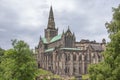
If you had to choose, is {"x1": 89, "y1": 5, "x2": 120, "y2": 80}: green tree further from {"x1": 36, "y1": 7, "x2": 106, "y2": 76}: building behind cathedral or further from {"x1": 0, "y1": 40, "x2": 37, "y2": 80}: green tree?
{"x1": 36, "y1": 7, "x2": 106, "y2": 76}: building behind cathedral

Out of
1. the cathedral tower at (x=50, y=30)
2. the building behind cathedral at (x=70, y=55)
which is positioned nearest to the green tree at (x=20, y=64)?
the building behind cathedral at (x=70, y=55)

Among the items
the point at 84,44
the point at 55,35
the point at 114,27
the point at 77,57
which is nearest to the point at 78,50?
the point at 77,57

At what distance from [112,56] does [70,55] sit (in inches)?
4789

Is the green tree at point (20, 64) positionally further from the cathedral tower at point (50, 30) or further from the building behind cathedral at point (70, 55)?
the cathedral tower at point (50, 30)

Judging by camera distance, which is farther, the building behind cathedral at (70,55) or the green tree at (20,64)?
the building behind cathedral at (70,55)

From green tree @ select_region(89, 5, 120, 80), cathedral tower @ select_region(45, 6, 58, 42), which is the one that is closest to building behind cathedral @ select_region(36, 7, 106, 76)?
cathedral tower @ select_region(45, 6, 58, 42)

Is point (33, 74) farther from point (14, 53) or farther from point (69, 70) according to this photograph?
point (69, 70)

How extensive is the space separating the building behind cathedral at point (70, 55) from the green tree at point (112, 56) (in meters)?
118

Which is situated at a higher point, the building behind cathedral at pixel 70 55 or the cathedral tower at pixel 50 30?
the cathedral tower at pixel 50 30

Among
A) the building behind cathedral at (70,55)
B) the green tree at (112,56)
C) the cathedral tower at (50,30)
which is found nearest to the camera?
the green tree at (112,56)

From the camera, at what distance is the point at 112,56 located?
36.4m

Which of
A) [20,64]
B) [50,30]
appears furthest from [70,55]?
[20,64]

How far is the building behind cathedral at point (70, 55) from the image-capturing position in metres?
158

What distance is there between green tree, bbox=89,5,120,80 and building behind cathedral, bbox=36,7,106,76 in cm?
11805
